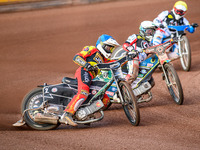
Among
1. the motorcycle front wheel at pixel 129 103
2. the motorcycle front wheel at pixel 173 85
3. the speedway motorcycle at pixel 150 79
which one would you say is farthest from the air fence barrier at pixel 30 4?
the motorcycle front wheel at pixel 129 103

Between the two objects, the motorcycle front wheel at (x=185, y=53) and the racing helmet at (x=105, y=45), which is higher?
the racing helmet at (x=105, y=45)

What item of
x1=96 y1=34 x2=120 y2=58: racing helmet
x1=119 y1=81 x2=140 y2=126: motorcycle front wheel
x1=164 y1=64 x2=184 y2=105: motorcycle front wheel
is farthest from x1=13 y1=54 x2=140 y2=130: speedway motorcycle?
x1=164 y1=64 x2=184 y2=105: motorcycle front wheel

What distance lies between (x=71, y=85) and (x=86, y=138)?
1443 mm

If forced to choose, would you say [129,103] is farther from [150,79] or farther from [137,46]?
[137,46]

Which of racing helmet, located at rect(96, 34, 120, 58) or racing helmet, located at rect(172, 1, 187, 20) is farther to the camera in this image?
racing helmet, located at rect(172, 1, 187, 20)

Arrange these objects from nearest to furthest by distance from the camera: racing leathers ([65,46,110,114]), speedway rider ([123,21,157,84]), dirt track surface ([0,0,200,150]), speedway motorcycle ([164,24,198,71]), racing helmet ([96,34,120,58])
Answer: dirt track surface ([0,0,200,150])
racing leathers ([65,46,110,114])
racing helmet ([96,34,120,58])
speedway rider ([123,21,157,84])
speedway motorcycle ([164,24,198,71])

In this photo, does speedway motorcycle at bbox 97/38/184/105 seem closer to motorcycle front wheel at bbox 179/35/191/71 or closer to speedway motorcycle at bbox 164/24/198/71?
motorcycle front wheel at bbox 179/35/191/71

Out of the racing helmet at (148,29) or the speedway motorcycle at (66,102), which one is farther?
the racing helmet at (148,29)

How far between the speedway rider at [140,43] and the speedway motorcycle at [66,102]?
1.43 m

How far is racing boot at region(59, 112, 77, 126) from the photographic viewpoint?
26.3ft

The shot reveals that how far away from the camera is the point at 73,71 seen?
1409 cm

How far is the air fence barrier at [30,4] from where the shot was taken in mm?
22828

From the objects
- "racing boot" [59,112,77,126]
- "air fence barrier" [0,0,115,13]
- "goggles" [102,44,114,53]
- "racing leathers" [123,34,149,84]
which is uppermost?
"air fence barrier" [0,0,115,13]

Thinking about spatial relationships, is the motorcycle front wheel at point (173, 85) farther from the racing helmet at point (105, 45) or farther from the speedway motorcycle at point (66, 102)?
the racing helmet at point (105, 45)
